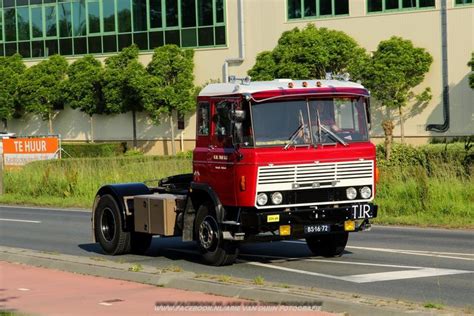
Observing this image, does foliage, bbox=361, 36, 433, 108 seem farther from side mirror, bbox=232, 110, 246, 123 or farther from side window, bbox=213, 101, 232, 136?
side mirror, bbox=232, 110, 246, 123

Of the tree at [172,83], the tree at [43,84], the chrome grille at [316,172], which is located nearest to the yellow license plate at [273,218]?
the chrome grille at [316,172]

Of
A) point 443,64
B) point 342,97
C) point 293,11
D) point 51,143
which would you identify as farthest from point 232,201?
point 293,11

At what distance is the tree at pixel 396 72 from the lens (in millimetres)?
47406

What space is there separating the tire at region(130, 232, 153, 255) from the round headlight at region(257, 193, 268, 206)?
3176 mm

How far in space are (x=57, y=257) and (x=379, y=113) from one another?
123 feet

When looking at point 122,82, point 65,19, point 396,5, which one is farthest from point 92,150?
point 396,5

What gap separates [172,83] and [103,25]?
739cm

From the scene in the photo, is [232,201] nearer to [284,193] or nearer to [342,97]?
[284,193]

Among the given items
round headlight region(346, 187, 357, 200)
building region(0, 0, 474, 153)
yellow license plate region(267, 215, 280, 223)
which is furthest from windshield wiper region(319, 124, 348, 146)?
building region(0, 0, 474, 153)

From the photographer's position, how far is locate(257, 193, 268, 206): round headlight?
44.8 feet

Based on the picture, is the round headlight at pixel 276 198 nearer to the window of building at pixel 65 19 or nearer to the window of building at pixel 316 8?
the window of building at pixel 316 8

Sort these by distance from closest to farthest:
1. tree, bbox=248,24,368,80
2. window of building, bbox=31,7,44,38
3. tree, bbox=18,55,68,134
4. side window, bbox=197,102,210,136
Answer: side window, bbox=197,102,210,136 < tree, bbox=248,24,368,80 < tree, bbox=18,55,68,134 < window of building, bbox=31,7,44,38

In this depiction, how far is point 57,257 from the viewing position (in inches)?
577

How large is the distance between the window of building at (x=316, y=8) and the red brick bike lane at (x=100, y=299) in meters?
40.5
